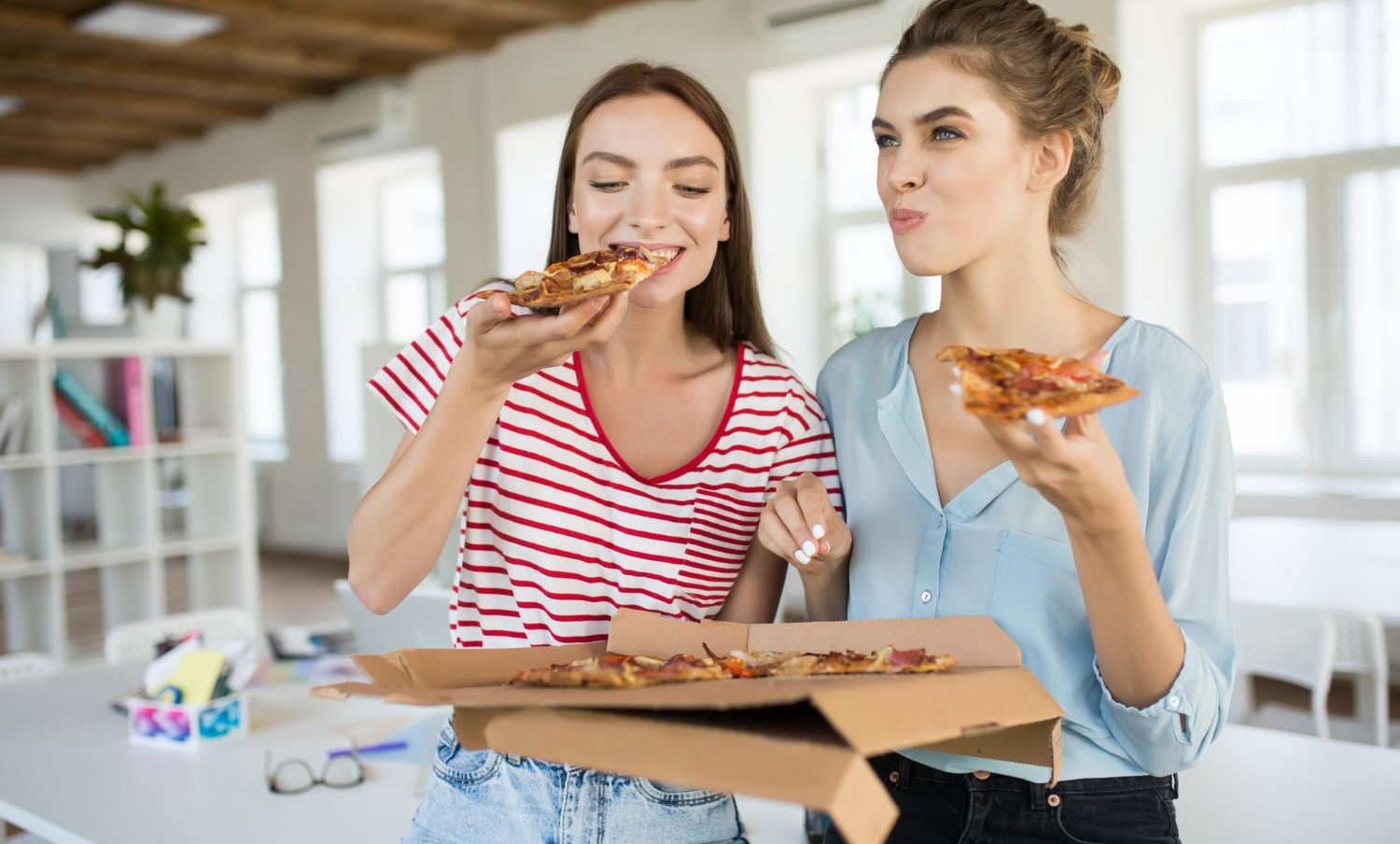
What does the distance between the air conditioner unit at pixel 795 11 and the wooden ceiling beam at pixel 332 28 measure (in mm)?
2217

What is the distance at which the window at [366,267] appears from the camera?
8.52m

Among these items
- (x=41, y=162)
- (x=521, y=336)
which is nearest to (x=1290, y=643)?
(x=521, y=336)

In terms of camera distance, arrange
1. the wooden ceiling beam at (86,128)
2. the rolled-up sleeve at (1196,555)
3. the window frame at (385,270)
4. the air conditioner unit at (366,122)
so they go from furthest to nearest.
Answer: the wooden ceiling beam at (86,128) → the window frame at (385,270) → the air conditioner unit at (366,122) → the rolled-up sleeve at (1196,555)

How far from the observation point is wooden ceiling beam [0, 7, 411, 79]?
609cm

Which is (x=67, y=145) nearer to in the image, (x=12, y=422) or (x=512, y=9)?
(x=512, y=9)

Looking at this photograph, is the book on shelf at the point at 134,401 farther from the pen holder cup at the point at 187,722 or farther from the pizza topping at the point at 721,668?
the pizza topping at the point at 721,668

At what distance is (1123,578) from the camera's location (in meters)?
1.02

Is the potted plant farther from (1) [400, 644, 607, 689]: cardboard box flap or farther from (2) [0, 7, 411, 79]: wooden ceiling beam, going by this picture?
(1) [400, 644, 607, 689]: cardboard box flap

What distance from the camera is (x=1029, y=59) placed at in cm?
128

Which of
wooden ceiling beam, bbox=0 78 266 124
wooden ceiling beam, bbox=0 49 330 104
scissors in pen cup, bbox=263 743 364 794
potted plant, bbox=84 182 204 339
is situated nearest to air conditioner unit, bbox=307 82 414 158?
wooden ceiling beam, bbox=0 49 330 104

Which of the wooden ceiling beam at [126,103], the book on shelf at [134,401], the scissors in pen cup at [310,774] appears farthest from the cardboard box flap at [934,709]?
the wooden ceiling beam at [126,103]

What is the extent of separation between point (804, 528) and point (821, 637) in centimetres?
13

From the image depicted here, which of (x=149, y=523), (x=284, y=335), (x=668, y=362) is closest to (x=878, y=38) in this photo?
(x=149, y=523)

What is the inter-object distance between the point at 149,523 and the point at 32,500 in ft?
1.56
